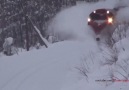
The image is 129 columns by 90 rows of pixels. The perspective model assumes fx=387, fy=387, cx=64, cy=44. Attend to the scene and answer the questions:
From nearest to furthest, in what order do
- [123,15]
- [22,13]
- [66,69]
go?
[66,69] < [123,15] < [22,13]

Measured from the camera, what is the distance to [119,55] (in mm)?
9586

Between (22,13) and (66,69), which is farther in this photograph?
(22,13)

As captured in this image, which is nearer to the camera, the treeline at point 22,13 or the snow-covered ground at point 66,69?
the snow-covered ground at point 66,69

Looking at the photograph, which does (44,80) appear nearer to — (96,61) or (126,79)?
(96,61)

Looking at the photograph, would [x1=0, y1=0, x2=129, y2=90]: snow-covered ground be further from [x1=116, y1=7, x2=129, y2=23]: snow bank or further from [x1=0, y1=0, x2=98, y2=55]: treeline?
[x1=0, y1=0, x2=98, y2=55]: treeline

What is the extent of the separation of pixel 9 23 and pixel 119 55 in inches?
1288

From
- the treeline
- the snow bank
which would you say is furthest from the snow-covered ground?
the treeline

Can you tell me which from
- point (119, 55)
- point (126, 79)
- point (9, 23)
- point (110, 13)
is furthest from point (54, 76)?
point (9, 23)

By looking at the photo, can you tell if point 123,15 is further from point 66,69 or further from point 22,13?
point 22,13

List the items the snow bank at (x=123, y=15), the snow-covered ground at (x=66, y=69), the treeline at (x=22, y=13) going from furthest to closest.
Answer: the treeline at (x=22, y=13), the snow bank at (x=123, y=15), the snow-covered ground at (x=66, y=69)

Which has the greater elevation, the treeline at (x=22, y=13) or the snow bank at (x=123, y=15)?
the snow bank at (x=123, y=15)

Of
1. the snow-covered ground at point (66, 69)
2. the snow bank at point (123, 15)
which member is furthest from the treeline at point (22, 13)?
the snow-covered ground at point (66, 69)

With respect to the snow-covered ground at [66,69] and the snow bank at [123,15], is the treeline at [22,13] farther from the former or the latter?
the snow-covered ground at [66,69]

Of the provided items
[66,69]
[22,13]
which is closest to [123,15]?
[66,69]
